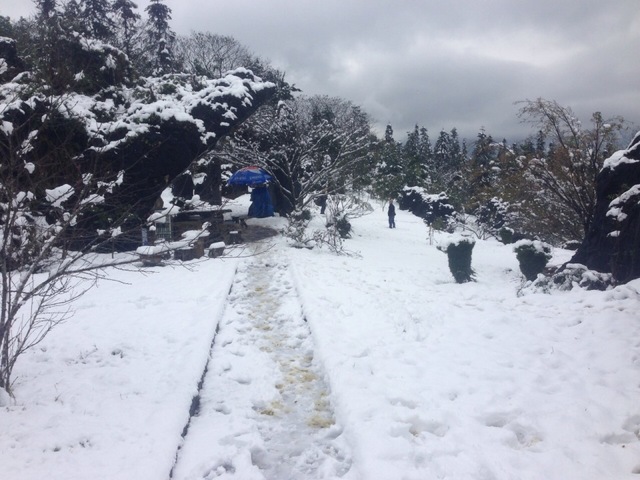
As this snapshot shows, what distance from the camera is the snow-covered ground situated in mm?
3639

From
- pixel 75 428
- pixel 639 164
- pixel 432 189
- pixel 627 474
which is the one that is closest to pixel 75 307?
pixel 75 428

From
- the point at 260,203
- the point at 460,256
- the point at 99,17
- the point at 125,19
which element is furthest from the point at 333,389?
the point at 125,19

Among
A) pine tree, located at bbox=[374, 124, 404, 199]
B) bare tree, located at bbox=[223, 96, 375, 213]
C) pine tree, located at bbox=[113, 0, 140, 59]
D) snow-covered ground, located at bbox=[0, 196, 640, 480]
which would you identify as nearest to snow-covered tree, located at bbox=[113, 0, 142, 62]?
pine tree, located at bbox=[113, 0, 140, 59]

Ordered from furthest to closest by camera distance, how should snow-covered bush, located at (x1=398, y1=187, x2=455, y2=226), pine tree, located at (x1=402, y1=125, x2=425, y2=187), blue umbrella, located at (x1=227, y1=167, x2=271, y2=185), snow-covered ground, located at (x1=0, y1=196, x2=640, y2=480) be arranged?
pine tree, located at (x1=402, y1=125, x2=425, y2=187)
snow-covered bush, located at (x1=398, y1=187, x2=455, y2=226)
blue umbrella, located at (x1=227, y1=167, x2=271, y2=185)
snow-covered ground, located at (x1=0, y1=196, x2=640, y2=480)

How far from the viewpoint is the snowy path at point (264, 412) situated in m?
3.74

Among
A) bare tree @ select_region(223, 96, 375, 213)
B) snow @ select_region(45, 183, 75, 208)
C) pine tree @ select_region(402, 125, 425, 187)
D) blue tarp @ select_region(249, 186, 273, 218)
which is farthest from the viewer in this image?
pine tree @ select_region(402, 125, 425, 187)

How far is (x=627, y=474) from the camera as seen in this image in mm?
3316

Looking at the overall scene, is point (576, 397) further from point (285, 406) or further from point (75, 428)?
point (75, 428)

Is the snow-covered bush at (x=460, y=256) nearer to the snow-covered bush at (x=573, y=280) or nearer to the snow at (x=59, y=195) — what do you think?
the snow-covered bush at (x=573, y=280)

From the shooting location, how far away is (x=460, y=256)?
35.7 feet

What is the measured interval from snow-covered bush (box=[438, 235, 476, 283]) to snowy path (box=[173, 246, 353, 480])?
16.7 ft

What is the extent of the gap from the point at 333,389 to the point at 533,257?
7766 mm

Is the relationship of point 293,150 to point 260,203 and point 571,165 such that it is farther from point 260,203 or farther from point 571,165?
point 571,165

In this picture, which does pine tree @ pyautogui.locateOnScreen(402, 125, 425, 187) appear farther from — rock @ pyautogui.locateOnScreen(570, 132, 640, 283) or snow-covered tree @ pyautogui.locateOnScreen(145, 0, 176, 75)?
rock @ pyautogui.locateOnScreen(570, 132, 640, 283)
